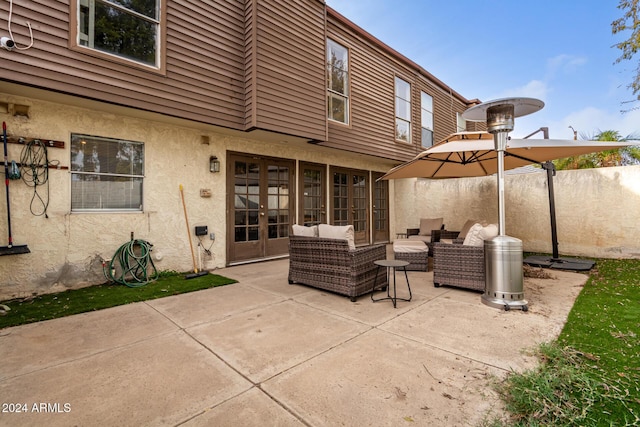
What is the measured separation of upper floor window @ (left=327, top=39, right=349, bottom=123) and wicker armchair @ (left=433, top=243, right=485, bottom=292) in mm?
4418

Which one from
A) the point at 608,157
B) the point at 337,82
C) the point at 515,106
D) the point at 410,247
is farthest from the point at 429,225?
the point at 608,157

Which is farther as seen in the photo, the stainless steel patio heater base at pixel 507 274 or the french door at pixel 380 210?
→ the french door at pixel 380 210

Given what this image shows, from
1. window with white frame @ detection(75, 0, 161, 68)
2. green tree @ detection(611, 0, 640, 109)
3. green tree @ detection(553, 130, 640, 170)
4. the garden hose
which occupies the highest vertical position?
green tree @ detection(611, 0, 640, 109)

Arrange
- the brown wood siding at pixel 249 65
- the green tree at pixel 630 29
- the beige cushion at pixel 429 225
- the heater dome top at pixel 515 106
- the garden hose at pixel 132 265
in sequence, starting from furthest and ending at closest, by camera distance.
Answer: the beige cushion at pixel 429 225 < the green tree at pixel 630 29 < the brown wood siding at pixel 249 65 < the garden hose at pixel 132 265 < the heater dome top at pixel 515 106

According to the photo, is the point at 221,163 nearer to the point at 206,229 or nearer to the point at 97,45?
the point at 206,229

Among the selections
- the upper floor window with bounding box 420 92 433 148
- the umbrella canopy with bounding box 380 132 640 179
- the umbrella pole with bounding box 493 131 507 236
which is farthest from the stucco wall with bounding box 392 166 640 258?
the umbrella pole with bounding box 493 131 507 236

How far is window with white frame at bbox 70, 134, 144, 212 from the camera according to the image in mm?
4457

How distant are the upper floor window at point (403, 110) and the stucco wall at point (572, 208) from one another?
2.24 metres

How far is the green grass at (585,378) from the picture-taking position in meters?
1.59

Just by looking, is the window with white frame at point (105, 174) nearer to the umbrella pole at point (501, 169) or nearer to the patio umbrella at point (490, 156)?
the patio umbrella at point (490, 156)

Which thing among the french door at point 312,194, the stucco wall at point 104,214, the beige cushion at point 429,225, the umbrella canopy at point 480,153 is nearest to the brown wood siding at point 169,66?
the stucco wall at point 104,214

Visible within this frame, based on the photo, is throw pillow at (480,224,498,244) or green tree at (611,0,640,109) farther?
green tree at (611,0,640,109)

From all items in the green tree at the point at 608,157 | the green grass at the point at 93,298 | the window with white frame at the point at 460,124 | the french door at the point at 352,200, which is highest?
the window with white frame at the point at 460,124

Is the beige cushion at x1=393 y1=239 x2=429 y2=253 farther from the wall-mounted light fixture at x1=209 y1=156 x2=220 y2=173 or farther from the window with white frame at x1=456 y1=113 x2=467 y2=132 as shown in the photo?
the window with white frame at x1=456 y1=113 x2=467 y2=132
